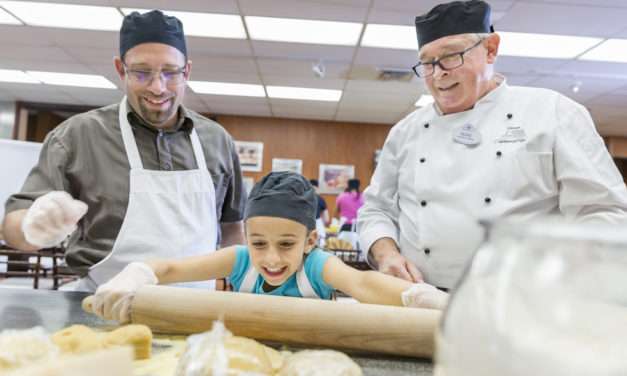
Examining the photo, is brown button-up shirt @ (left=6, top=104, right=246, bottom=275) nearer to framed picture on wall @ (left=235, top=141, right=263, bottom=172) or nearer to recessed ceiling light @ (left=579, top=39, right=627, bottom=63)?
recessed ceiling light @ (left=579, top=39, right=627, bottom=63)

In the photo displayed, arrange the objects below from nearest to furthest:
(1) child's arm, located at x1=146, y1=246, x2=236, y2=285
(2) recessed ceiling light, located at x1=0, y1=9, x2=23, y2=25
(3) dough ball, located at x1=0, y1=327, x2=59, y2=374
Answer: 1. (3) dough ball, located at x1=0, y1=327, x2=59, y2=374
2. (1) child's arm, located at x1=146, y1=246, x2=236, y2=285
3. (2) recessed ceiling light, located at x1=0, y1=9, x2=23, y2=25

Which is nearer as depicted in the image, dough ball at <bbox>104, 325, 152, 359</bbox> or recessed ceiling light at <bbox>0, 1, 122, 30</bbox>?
dough ball at <bbox>104, 325, 152, 359</bbox>

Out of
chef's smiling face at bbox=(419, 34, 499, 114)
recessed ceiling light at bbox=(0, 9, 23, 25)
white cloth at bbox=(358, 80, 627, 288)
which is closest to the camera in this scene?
white cloth at bbox=(358, 80, 627, 288)

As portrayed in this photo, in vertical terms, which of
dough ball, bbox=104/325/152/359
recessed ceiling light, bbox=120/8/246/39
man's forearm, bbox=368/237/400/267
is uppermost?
recessed ceiling light, bbox=120/8/246/39

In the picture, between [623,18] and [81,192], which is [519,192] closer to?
[81,192]

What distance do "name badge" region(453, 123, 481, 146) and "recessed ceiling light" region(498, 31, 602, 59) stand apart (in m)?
2.96

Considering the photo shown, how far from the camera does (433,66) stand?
1482 mm

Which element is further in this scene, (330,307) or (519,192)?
(519,192)

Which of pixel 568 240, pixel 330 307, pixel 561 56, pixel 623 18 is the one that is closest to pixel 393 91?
pixel 561 56

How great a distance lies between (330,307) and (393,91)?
5713 mm

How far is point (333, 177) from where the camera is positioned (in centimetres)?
880

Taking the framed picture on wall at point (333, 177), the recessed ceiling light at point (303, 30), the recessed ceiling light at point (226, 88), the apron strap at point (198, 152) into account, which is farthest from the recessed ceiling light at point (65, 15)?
the framed picture on wall at point (333, 177)

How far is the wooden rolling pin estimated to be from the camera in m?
0.81

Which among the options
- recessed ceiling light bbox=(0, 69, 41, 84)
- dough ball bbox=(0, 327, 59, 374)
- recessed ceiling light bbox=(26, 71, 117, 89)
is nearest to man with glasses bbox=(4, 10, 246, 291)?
dough ball bbox=(0, 327, 59, 374)
